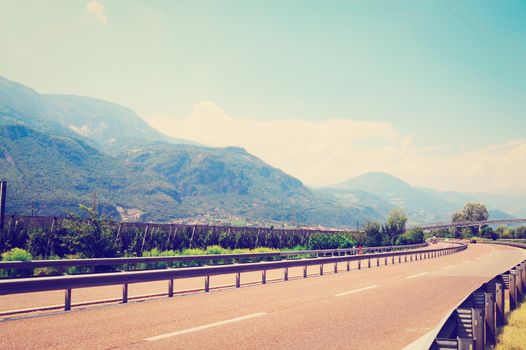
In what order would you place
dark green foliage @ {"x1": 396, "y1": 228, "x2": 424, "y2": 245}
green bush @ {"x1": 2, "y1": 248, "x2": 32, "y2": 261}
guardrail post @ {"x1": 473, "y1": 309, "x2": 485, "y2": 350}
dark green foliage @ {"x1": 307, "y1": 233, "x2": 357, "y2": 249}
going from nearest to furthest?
guardrail post @ {"x1": 473, "y1": 309, "x2": 485, "y2": 350} < green bush @ {"x1": 2, "y1": 248, "x2": 32, "y2": 261} < dark green foliage @ {"x1": 307, "y1": 233, "x2": 357, "y2": 249} < dark green foliage @ {"x1": 396, "y1": 228, "x2": 424, "y2": 245}

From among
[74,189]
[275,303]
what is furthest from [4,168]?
[275,303]

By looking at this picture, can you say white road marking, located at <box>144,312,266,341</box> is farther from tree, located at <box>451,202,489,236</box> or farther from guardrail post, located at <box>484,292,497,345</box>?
tree, located at <box>451,202,489,236</box>

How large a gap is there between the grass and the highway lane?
1.23 metres

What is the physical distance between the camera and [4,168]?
179 metres

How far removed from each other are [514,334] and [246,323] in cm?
463

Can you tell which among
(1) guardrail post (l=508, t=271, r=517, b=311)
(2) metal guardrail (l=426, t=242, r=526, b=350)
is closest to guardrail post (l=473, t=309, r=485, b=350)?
(2) metal guardrail (l=426, t=242, r=526, b=350)

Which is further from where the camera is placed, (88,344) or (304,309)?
(304,309)

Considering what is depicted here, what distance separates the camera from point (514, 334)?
8.25 m

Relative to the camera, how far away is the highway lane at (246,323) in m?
7.00

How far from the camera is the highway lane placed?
700 cm

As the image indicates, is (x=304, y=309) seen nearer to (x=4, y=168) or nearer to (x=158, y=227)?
(x=158, y=227)

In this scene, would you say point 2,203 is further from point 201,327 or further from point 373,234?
point 373,234

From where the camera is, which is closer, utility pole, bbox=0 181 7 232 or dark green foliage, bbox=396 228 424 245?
utility pole, bbox=0 181 7 232

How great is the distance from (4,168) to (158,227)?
173535 millimetres
